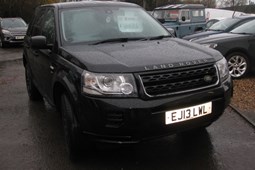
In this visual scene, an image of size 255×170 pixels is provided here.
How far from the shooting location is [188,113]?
3.55m

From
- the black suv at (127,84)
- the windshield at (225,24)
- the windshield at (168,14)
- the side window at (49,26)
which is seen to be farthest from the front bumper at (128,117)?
the windshield at (168,14)

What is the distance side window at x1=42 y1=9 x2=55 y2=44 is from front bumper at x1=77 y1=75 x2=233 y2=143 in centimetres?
158

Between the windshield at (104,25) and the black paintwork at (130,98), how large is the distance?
0.26 metres

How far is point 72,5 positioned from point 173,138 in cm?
223

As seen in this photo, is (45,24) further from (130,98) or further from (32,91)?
(130,98)

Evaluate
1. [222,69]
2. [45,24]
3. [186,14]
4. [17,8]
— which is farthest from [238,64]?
[17,8]

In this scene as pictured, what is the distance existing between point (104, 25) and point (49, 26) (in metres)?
0.86

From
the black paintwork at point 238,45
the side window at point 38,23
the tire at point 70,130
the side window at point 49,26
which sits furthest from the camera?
the black paintwork at point 238,45

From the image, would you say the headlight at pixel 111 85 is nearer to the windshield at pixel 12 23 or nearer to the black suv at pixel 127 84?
the black suv at pixel 127 84

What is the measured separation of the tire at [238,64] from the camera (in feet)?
26.6

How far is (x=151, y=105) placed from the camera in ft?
10.8

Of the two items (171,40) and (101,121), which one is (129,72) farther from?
(171,40)

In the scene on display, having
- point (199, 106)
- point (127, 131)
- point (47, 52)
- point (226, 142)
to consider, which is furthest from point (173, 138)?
point (47, 52)

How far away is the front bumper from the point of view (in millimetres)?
3270
